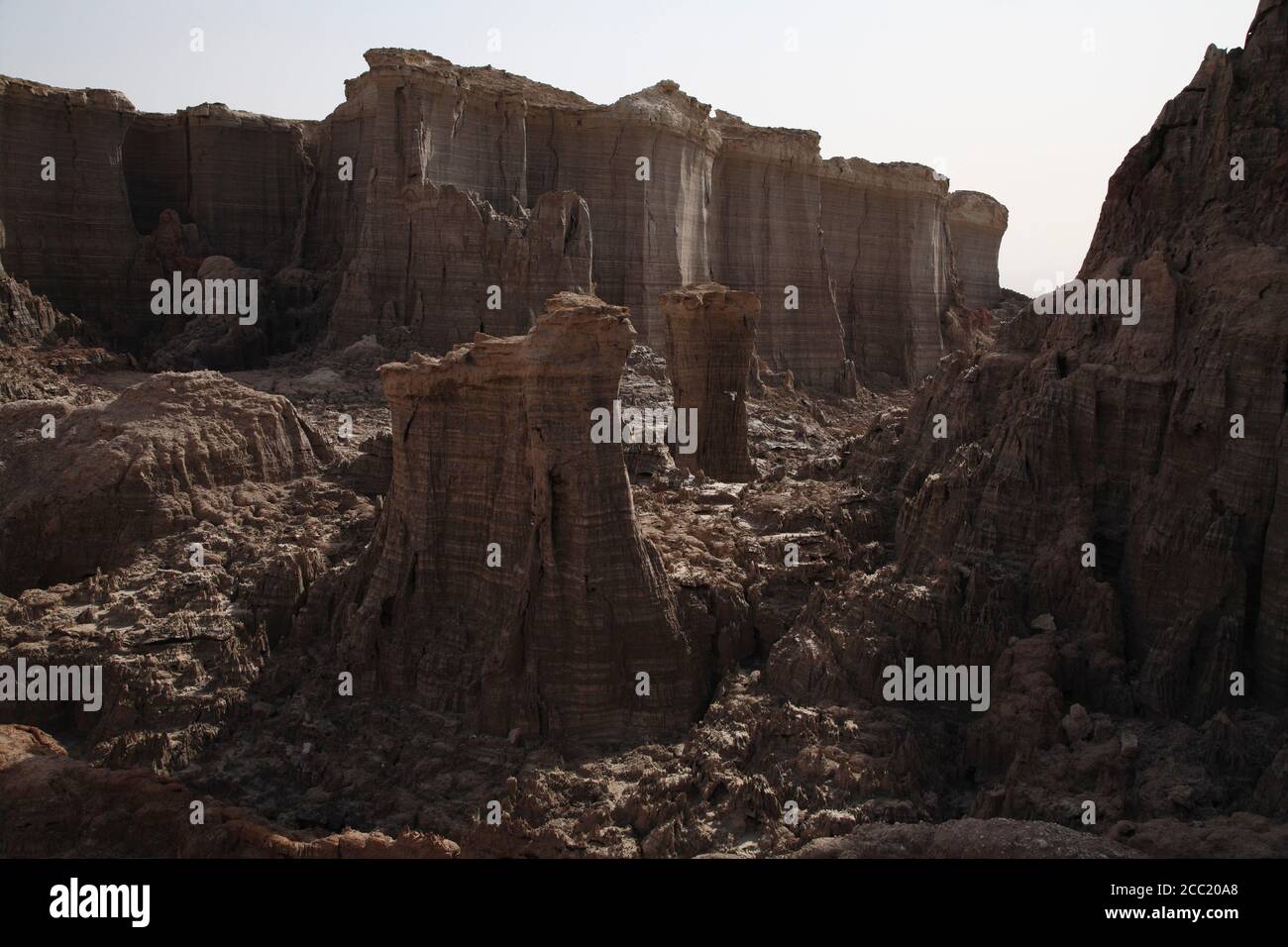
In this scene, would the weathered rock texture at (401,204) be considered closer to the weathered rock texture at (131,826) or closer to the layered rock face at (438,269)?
the layered rock face at (438,269)

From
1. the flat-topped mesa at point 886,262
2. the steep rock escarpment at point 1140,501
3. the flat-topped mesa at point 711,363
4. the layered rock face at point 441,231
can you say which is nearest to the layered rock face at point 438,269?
the layered rock face at point 441,231

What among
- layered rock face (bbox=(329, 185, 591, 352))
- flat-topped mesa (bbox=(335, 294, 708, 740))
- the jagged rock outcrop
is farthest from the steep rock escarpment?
layered rock face (bbox=(329, 185, 591, 352))

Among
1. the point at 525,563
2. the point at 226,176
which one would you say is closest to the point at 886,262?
the point at 226,176

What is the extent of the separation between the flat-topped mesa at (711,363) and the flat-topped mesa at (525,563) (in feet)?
29.0

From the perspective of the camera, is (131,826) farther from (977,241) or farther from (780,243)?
(977,241)

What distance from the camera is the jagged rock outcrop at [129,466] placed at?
18.4 metres

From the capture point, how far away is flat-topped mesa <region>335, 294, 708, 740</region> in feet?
49.1

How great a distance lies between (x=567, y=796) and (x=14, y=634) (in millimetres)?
8271

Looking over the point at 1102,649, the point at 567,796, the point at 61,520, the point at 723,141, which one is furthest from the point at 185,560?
the point at 723,141

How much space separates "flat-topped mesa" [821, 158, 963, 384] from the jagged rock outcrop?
29.1 metres

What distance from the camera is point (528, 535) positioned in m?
15.4

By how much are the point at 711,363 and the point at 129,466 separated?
11.5 metres

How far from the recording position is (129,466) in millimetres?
18547
